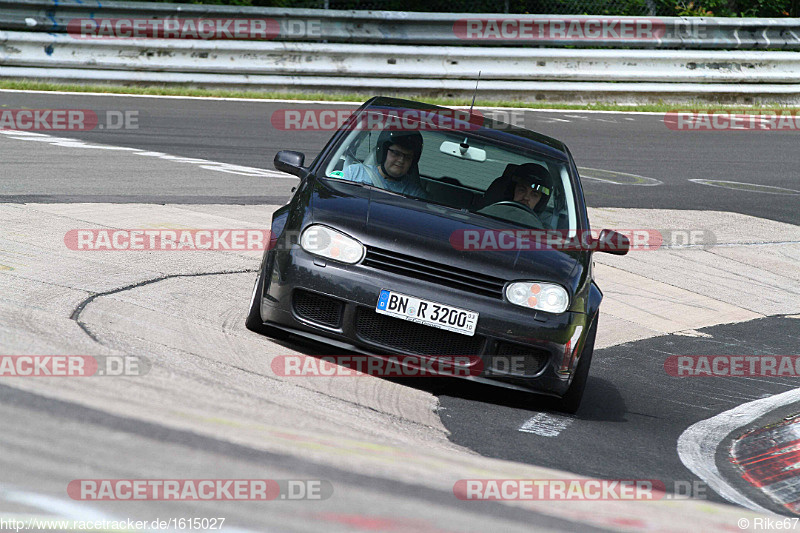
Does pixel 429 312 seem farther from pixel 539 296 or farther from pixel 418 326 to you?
pixel 539 296

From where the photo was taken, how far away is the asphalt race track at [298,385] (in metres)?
3.10

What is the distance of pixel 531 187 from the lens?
21.9 feet

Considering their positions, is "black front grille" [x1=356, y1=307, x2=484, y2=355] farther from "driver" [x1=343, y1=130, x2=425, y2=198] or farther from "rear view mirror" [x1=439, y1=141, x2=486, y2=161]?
"rear view mirror" [x1=439, y1=141, x2=486, y2=161]

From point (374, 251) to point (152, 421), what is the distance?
91.1 inches

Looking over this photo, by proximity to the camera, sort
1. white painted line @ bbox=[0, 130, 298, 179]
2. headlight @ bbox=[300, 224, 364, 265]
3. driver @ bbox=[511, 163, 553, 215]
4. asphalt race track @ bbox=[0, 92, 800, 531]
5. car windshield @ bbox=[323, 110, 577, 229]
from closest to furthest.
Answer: asphalt race track @ bbox=[0, 92, 800, 531], headlight @ bbox=[300, 224, 364, 265], car windshield @ bbox=[323, 110, 577, 229], driver @ bbox=[511, 163, 553, 215], white painted line @ bbox=[0, 130, 298, 179]

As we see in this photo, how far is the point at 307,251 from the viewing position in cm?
562

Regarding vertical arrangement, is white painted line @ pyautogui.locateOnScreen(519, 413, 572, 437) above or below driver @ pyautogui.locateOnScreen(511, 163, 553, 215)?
below

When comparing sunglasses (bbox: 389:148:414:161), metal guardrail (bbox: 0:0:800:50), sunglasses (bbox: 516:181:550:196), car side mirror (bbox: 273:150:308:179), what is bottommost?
sunglasses (bbox: 516:181:550:196)

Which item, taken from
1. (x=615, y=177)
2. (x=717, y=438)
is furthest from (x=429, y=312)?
(x=615, y=177)

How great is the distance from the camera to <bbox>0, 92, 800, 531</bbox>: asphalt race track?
310cm

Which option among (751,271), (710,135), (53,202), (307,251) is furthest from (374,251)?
(710,135)

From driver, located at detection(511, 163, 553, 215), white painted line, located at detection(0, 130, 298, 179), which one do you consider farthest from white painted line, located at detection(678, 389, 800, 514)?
white painted line, located at detection(0, 130, 298, 179)

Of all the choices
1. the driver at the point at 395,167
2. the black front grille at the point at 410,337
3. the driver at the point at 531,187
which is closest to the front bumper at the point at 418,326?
the black front grille at the point at 410,337

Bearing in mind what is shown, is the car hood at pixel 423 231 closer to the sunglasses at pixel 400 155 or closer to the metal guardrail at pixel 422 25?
the sunglasses at pixel 400 155
